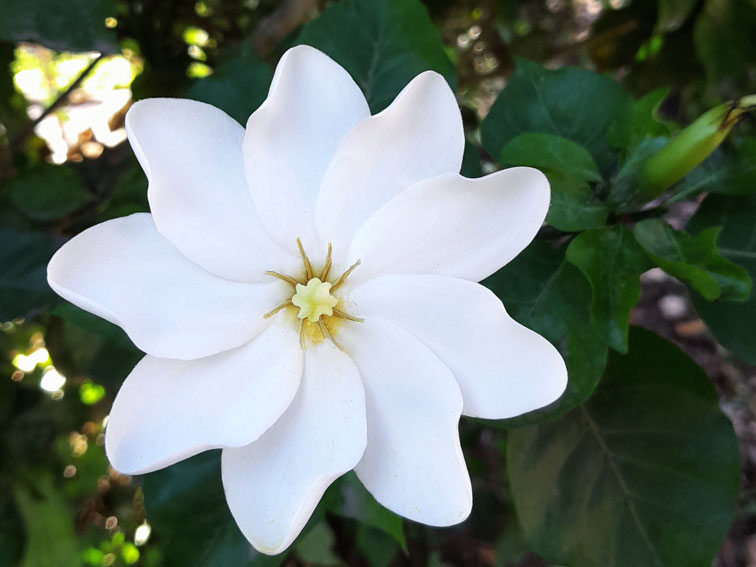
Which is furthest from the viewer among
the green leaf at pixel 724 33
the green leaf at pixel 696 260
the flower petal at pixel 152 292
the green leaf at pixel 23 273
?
the green leaf at pixel 724 33

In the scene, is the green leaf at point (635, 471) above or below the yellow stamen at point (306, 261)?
below

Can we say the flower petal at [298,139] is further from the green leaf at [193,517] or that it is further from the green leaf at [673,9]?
the green leaf at [673,9]

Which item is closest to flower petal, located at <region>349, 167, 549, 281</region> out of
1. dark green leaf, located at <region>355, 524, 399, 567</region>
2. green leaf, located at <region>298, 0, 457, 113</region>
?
green leaf, located at <region>298, 0, 457, 113</region>

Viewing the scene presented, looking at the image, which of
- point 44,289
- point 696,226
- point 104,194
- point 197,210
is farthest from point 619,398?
point 104,194

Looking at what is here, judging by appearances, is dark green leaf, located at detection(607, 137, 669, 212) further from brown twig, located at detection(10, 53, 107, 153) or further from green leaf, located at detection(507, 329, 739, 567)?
brown twig, located at detection(10, 53, 107, 153)

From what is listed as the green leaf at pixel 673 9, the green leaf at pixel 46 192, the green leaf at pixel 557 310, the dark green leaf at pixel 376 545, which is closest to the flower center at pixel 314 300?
the green leaf at pixel 557 310
